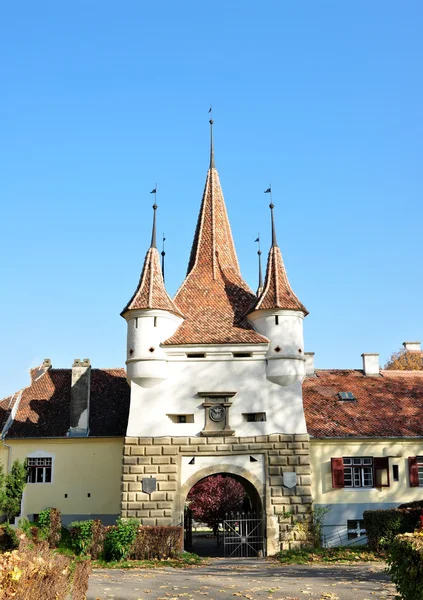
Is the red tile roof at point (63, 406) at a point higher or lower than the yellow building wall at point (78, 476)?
higher

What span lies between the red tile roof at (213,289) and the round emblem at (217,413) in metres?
2.35

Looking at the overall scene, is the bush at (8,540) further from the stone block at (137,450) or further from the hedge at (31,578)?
the hedge at (31,578)

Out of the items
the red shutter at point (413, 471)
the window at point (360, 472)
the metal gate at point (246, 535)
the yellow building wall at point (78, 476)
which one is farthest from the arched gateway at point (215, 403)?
the red shutter at point (413, 471)

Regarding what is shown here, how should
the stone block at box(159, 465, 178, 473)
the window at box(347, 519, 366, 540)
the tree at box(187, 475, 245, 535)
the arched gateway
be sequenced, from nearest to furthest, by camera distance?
the arched gateway < the stone block at box(159, 465, 178, 473) < the window at box(347, 519, 366, 540) < the tree at box(187, 475, 245, 535)

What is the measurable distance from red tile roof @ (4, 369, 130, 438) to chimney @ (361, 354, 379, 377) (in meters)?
10.3

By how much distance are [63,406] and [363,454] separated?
11.7 m

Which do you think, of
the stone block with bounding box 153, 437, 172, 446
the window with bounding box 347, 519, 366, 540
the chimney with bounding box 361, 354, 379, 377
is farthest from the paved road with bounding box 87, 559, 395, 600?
the chimney with bounding box 361, 354, 379, 377

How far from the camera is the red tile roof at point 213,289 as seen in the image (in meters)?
25.0

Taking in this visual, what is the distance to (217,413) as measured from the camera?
23.9 metres

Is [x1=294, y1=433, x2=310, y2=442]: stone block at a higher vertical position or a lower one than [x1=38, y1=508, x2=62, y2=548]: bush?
higher

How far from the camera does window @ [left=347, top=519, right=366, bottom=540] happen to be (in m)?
24.0

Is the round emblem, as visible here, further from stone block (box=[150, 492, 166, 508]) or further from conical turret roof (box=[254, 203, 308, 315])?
conical turret roof (box=[254, 203, 308, 315])

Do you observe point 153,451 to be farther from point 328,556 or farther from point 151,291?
point 328,556

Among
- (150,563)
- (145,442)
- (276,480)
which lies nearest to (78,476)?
(145,442)
